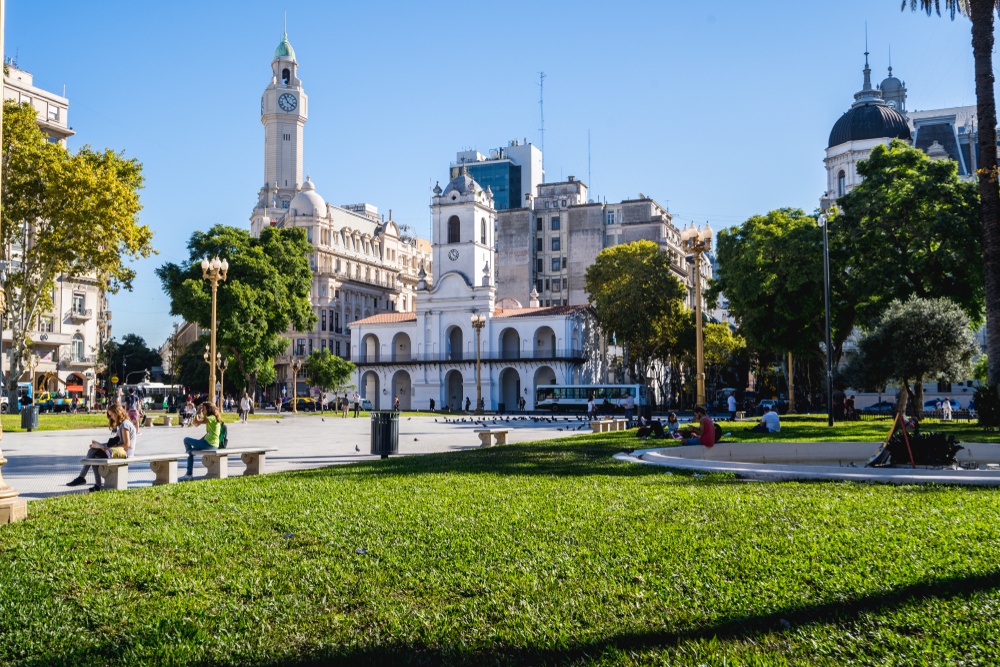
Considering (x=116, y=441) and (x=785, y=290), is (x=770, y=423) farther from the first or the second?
(x=785, y=290)

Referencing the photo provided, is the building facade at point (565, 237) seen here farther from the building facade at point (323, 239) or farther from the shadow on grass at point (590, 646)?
the shadow on grass at point (590, 646)

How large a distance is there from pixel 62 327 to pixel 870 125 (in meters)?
59.3

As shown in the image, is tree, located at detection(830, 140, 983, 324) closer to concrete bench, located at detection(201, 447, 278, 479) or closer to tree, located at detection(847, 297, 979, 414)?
tree, located at detection(847, 297, 979, 414)

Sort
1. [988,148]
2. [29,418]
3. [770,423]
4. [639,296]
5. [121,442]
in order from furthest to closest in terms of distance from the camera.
A: [639,296] → [29,418] → [770,423] → [988,148] → [121,442]

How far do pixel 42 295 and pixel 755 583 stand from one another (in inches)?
1270

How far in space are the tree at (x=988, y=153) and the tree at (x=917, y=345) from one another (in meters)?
5.78

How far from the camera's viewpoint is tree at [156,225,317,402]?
155 feet

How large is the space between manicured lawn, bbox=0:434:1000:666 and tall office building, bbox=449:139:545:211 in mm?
107035

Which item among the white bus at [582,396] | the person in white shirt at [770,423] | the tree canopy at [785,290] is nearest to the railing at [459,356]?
the white bus at [582,396]

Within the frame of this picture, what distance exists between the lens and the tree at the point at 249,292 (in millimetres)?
47312

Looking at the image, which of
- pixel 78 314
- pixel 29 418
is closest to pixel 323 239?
pixel 78 314

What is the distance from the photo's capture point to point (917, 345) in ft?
89.7

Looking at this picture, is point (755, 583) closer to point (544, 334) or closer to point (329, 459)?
point (329, 459)

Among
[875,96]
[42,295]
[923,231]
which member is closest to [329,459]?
[42,295]
